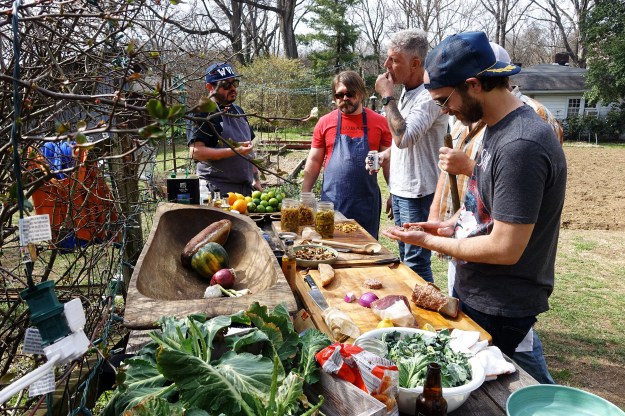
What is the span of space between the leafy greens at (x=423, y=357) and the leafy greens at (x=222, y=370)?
0.96 feet

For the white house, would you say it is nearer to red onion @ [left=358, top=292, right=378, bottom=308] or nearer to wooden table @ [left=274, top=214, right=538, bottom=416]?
wooden table @ [left=274, top=214, right=538, bottom=416]

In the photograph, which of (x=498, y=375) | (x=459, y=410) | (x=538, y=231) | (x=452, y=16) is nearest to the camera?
(x=459, y=410)

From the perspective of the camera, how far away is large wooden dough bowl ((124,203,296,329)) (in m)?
1.65

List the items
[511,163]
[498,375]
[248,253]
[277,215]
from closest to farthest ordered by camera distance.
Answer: [498,375]
[511,163]
[248,253]
[277,215]

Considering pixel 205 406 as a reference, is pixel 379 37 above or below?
above

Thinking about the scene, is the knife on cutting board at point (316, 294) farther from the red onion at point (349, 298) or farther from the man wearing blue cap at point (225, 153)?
the man wearing blue cap at point (225, 153)

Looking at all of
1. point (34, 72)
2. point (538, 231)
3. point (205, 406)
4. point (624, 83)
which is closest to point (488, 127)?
point (538, 231)

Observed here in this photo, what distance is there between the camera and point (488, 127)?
7.06 feet

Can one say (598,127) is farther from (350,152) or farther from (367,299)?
(367,299)

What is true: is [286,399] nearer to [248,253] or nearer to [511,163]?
[511,163]

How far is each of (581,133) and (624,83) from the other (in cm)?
384

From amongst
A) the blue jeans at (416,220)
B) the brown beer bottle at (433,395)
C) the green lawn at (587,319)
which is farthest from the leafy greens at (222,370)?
the green lawn at (587,319)

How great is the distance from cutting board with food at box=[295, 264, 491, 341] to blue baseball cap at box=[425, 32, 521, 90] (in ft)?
3.20

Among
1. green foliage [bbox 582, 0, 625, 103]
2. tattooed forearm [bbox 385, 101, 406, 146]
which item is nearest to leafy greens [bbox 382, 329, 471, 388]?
tattooed forearm [bbox 385, 101, 406, 146]
